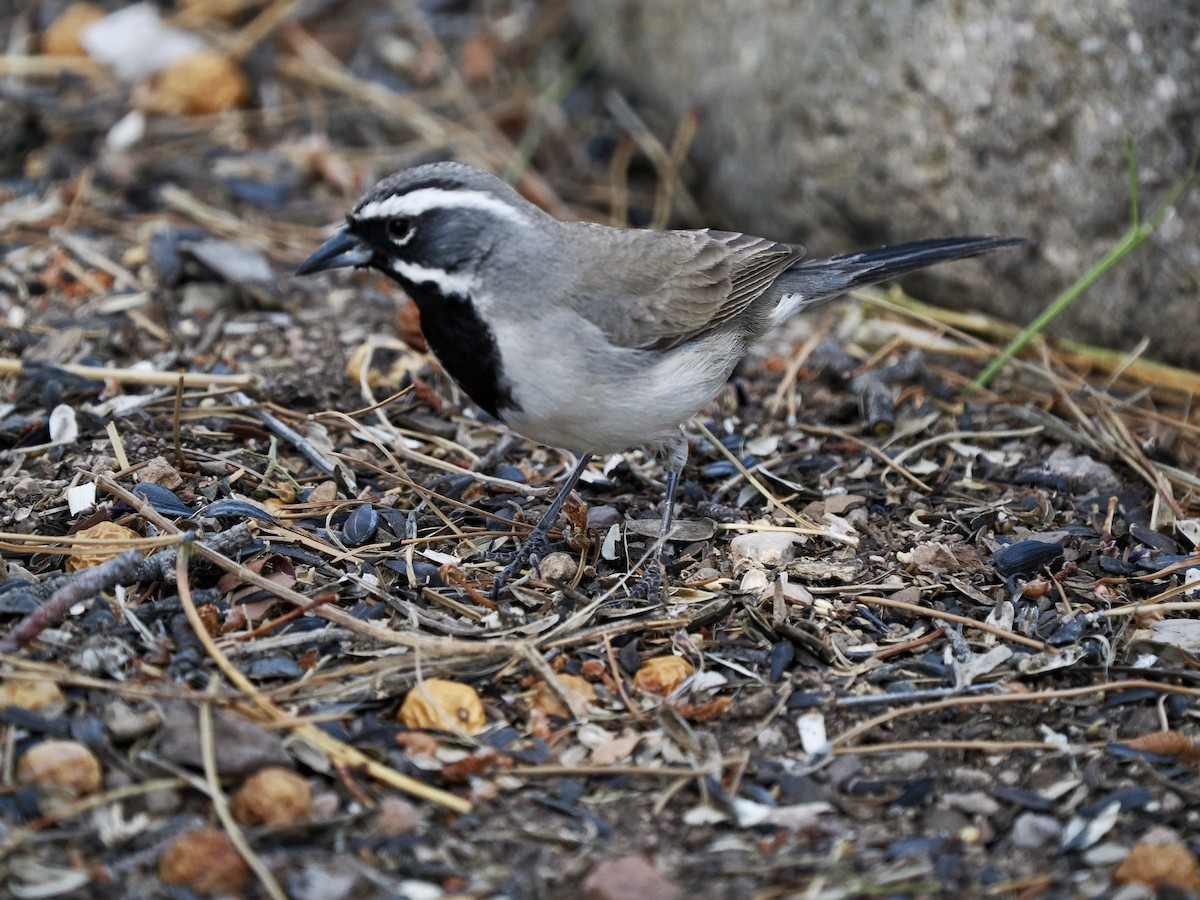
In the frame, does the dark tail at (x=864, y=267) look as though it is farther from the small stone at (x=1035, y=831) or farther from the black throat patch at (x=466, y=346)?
the small stone at (x=1035, y=831)

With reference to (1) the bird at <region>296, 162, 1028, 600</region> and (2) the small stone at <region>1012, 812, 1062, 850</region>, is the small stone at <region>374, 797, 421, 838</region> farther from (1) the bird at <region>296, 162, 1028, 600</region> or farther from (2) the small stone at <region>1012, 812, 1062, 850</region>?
(2) the small stone at <region>1012, 812, 1062, 850</region>

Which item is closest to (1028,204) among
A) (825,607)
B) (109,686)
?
(825,607)

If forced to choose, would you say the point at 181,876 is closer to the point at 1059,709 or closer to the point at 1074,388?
the point at 1059,709

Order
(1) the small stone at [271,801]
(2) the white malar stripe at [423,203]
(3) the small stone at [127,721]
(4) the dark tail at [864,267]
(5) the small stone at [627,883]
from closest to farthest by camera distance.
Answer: (5) the small stone at [627,883], (1) the small stone at [271,801], (3) the small stone at [127,721], (2) the white malar stripe at [423,203], (4) the dark tail at [864,267]

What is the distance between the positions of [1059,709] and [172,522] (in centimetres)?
339

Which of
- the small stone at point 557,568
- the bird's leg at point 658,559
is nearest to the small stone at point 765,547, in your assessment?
the bird's leg at point 658,559

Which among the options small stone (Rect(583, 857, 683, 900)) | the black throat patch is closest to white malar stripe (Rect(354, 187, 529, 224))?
the black throat patch

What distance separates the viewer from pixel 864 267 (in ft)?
19.5

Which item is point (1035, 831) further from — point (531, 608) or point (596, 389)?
point (596, 389)

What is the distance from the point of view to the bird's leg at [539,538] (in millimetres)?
4973

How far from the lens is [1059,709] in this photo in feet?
14.3

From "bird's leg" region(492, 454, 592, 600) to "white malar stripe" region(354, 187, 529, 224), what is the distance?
4.04ft

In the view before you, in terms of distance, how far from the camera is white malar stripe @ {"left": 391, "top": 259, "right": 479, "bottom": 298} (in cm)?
478

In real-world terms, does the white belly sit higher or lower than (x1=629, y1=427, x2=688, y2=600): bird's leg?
higher
